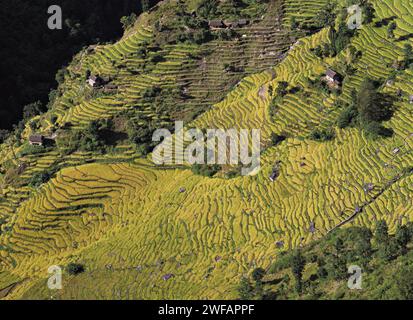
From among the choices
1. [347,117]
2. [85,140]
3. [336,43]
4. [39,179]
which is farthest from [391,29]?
[39,179]

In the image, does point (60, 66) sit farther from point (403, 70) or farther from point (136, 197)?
point (403, 70)

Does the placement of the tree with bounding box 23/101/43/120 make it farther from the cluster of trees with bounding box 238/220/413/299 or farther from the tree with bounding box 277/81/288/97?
the cluster of trees with bounding box 238/220/413/299

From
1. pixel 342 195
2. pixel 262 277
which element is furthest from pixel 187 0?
pixel 262 277

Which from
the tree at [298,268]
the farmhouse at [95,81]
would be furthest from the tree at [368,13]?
the farmhouse at [95,81]

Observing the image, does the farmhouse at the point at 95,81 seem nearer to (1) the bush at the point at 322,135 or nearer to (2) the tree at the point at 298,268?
(1) the bush at the point at 322,135

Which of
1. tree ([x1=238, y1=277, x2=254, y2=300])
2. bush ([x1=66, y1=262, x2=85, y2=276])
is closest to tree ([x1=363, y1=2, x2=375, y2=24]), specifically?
tree ([x1=238, y1=277, x2=254, y2=300])
